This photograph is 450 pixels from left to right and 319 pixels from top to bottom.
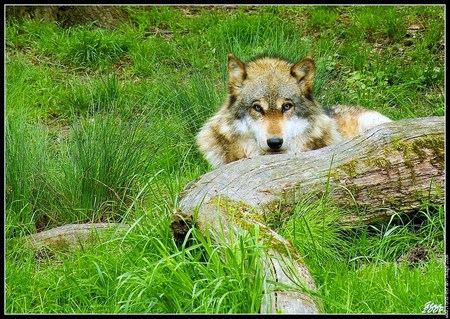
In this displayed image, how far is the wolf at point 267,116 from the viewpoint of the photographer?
6031mm

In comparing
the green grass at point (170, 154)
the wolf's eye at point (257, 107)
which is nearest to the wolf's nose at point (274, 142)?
the wolf's eye at point (257, 107)

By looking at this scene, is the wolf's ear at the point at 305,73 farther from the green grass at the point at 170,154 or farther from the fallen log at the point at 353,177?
the green grass at the point at 170,154

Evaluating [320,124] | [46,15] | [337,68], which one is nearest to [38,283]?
[320,124]

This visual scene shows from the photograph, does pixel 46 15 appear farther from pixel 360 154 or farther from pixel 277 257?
pixel 277 257

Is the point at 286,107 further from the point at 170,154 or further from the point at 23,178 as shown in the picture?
the point at 23,178

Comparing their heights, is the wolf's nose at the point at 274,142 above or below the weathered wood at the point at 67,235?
above

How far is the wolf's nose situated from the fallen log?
0.47 metres

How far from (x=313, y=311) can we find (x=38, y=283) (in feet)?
5.93

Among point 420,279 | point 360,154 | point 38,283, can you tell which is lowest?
point 38,283

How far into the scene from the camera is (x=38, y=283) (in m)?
4.46

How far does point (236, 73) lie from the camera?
6301 millimetres

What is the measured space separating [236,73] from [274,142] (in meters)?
0.80

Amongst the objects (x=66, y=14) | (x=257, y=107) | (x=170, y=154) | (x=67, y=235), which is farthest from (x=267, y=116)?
(x=66, y=14)

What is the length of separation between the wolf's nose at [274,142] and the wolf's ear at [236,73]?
26.9 inches
